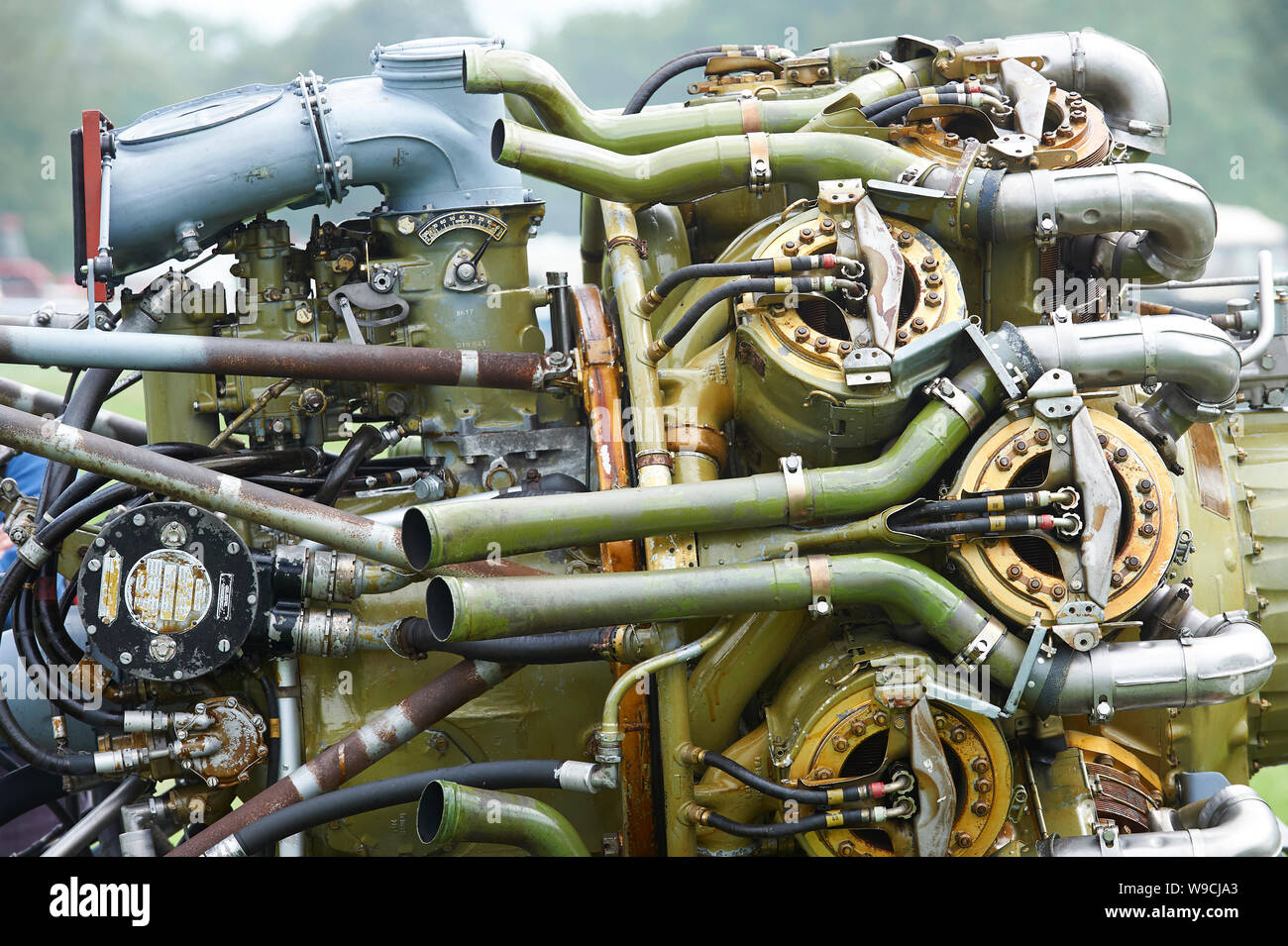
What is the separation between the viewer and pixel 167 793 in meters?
4.26

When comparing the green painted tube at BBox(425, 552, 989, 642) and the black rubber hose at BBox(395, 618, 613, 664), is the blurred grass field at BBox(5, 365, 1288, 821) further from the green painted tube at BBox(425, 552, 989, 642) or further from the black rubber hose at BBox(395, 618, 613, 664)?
the black rubber hose at BBox(395, 618, 613, 664)

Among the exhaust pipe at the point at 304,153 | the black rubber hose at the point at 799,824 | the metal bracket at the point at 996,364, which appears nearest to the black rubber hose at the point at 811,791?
the black rubber hose at the point at 799,824

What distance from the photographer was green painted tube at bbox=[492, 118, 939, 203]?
4172mm

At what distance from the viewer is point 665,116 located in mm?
4426

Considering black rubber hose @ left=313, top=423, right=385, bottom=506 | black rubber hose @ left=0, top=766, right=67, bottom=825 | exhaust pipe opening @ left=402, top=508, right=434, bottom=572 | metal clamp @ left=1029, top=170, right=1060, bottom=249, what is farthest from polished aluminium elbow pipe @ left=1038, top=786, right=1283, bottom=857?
black rubber hose @ left=0, top=766, right=67, bottom=825

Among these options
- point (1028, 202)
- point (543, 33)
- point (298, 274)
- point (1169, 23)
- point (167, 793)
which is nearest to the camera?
point (1028, 202)

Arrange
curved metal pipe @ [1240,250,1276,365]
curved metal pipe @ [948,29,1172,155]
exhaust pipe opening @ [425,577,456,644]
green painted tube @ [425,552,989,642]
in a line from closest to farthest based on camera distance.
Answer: exhaust pipe opening @ [425,577,456,644] → green painted tube @ [425,552,989,642] → curved metal pipe @ [1240,250,1276,365] → curved metal pipe @ [948,29,1172,155]

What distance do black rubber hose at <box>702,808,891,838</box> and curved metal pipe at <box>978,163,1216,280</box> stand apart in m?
1.76

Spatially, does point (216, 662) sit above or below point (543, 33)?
below

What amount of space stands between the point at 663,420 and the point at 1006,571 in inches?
43.8

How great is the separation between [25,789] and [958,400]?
3581mm

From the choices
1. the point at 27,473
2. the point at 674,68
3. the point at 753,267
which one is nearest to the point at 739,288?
the point at 753,267

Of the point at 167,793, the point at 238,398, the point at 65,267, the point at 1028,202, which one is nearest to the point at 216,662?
the point at 167,793
